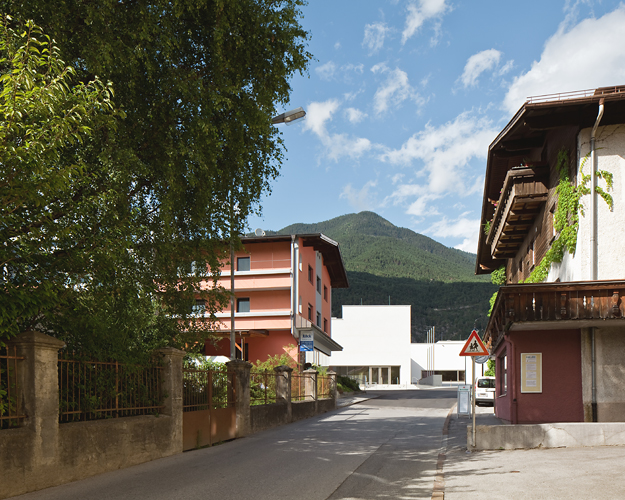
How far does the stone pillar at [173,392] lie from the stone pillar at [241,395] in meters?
3.47

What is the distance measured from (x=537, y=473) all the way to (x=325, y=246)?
3300cm

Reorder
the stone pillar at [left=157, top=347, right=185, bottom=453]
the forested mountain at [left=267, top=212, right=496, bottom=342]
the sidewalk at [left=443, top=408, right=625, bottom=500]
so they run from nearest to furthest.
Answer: the sidewalk at [left=443, top=408, right=625, bottom=500]
the stone pillar at [left=157, top=347, right=185, bottom=453]
the forested mountain at [left=267, top=212, right=496, bottom=342]

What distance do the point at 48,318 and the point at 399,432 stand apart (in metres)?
11.7

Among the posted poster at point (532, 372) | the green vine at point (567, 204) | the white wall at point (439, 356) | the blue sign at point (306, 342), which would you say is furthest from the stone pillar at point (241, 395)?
the white wall at point (439, 356)

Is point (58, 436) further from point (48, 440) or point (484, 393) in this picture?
point (484, 393)

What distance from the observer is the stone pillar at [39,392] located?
8.85 meters

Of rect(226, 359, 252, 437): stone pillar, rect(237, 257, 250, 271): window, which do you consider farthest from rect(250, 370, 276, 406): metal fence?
rect(237, 257, 250, 271): window

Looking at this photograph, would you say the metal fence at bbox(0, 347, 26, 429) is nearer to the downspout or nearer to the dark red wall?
the dark red wall

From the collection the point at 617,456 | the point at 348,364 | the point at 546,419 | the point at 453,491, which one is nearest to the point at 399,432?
the point at 546,419

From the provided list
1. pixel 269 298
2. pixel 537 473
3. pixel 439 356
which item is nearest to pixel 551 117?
pixel 537 473

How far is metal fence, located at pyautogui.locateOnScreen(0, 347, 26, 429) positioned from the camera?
8.66 meters

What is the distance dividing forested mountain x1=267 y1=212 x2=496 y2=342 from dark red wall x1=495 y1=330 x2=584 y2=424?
99990 millimetres

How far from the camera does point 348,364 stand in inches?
3014

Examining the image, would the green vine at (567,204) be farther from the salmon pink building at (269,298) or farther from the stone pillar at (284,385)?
the salmon pink building at (269,298)
